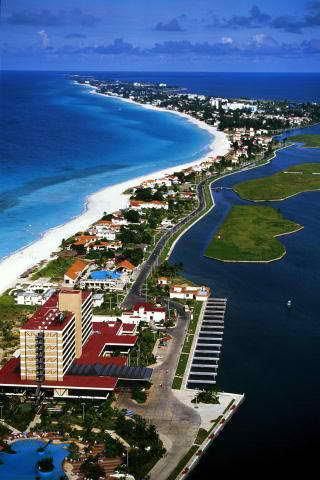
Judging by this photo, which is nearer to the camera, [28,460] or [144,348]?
[28,460]

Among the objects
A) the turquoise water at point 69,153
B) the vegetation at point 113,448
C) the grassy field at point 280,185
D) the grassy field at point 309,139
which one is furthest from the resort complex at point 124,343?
the grassy field at point 309,139

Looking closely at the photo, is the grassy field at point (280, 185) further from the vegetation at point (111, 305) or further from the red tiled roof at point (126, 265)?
the vegetation at point (111, 305)

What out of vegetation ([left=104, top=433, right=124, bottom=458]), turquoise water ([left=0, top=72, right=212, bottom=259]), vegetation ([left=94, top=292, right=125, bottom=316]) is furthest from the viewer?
turquoise water ([left=0, top=72, right=212, bottom=259])

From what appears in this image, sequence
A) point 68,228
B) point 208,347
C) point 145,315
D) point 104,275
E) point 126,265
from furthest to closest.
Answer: point 68,228 < point 126,265 < point 104,275 < point 145,315 < point 208,347

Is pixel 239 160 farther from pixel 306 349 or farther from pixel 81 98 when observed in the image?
pixel 81 98

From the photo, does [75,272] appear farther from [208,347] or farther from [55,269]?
[208,347]

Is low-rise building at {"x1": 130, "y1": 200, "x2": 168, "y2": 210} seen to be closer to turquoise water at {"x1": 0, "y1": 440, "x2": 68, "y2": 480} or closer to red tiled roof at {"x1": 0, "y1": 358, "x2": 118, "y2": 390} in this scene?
red tiled roof at {"x1": 0, "y1": 358, "x2": 118, "y2": 390}

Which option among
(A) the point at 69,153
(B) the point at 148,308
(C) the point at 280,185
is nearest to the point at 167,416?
(B) the point at 148,308

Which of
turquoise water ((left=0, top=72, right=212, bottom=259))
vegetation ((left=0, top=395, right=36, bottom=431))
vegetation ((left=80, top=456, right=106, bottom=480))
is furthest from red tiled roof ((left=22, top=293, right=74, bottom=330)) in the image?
turquoise water ((left=0, top=72, right=212, bottom=259))
